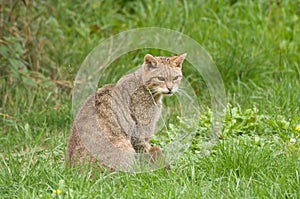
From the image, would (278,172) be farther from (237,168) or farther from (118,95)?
(118,95)

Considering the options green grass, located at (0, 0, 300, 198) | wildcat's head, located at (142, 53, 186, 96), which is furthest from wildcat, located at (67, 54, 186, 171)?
green grass, located at (0, 0, 300, 198)

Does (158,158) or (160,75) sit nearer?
(158,158)

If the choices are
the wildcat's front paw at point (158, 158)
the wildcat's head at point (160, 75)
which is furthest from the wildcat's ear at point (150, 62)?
the wildcat's front paw at point (158, 158)

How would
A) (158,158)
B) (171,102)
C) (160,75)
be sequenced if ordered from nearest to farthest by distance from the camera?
(158,158), (160,75), (171,102)

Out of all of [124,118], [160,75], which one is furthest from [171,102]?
[124,118]

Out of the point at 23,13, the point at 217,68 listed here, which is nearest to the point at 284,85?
the point at 217,68

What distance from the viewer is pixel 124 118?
179 inches

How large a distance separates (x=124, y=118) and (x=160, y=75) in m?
0.40

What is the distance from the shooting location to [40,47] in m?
7.15

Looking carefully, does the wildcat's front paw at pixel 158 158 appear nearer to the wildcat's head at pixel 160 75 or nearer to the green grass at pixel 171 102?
the green grass at pixel 171 102

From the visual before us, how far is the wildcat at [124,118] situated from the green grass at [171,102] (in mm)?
155

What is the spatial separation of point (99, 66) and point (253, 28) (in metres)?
1.94

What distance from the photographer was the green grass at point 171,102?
413cm

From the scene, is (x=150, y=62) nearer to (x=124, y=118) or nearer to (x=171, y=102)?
(x=124, y=118)
